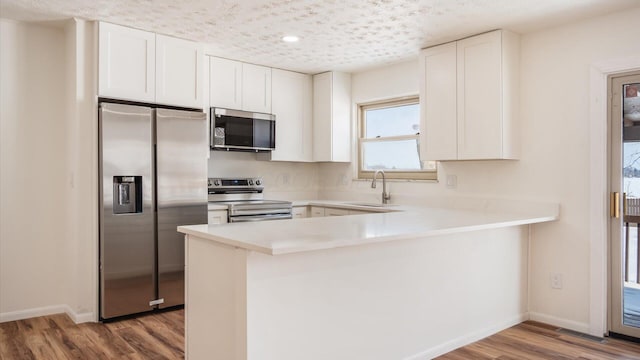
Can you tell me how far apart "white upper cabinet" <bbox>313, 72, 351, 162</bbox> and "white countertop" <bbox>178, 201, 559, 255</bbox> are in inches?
77.0

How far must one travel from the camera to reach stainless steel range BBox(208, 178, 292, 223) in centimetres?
438

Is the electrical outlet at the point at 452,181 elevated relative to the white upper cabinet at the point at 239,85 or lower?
lower

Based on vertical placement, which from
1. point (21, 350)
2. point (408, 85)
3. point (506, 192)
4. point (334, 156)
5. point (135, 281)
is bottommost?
point (21, 350)

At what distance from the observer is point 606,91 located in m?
3.32

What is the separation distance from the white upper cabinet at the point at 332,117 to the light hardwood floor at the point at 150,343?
97.5 inches

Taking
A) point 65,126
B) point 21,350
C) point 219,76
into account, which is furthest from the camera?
point 219,76

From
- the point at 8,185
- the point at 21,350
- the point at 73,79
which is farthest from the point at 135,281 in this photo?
the point at 73,79

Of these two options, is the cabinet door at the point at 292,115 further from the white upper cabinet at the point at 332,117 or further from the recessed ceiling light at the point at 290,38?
the recessed ceiling light at the point at 290,38

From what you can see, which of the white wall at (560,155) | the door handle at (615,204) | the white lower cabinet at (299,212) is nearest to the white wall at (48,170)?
the white lower cabinet at (299,212)

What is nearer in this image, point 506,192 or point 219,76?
point 506,192

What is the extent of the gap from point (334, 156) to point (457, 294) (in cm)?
250

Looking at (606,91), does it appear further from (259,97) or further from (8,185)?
(8,185)

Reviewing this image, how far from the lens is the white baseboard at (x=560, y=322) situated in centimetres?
343

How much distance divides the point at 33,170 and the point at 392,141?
133 inches
